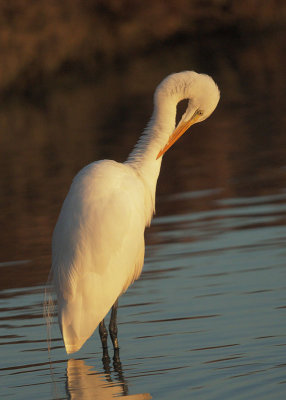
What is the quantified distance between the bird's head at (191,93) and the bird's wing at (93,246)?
2.28ft

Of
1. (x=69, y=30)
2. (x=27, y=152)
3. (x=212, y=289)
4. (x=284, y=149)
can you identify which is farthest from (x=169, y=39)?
(x=212, y=289)

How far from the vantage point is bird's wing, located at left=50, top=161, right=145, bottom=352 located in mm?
7168

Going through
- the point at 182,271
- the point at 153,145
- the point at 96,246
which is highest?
the point at 153,145

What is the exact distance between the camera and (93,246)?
7.25 metres

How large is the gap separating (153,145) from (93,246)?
1.12 metres

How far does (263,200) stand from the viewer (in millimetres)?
11906

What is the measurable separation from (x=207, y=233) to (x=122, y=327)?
2875 millimetres

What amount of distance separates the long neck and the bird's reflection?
1357 mm

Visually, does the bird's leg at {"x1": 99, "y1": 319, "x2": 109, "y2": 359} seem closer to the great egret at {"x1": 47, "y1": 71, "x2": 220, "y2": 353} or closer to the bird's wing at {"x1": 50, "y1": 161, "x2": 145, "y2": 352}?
the great egret at {"x1": 47, "y1": 71, "x2": 220, "y2": 353}

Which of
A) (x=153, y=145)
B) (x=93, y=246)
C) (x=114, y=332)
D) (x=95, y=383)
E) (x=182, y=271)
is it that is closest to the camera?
(x=95, y=383)

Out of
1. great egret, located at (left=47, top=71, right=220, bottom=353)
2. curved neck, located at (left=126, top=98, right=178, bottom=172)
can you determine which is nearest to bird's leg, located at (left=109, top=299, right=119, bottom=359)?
Answer: great egret, located at (left=47, top=71, right=220, bottom=353)

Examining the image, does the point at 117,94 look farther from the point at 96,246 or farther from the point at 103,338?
the point at 96,246

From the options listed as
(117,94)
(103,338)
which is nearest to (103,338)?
(103,338)

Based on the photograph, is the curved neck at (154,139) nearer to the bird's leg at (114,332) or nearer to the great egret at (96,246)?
the great egret at (96,246)
